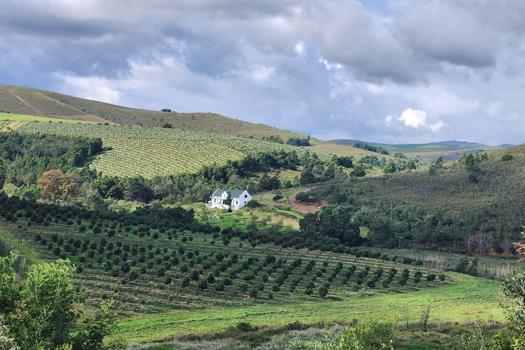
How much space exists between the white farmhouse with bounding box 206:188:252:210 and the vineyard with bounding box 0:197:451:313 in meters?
42.0

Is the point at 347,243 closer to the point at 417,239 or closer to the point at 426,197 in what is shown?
the point at 417,239

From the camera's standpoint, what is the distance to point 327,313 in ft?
184

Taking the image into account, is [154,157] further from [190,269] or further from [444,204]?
[190,269]

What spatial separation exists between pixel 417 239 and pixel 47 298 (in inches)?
3567

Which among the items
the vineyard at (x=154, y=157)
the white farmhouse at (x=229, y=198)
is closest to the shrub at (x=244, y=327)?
the white farmhouse at (x=229, y=198)

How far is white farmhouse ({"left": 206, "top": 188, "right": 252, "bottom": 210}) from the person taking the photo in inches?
5556

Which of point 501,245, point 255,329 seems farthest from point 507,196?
point 255,329

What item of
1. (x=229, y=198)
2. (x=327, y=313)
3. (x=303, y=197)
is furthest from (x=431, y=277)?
(x=229, y=198)

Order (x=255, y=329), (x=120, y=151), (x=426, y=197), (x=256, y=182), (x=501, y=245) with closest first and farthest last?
(x=255, y=329) → (x=501, y=245) → (x=426, y=197) → (x=256, y=182) → (x=120, y=151)

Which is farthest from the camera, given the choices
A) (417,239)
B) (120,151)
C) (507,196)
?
(120,151)

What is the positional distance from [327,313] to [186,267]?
64.4 ft

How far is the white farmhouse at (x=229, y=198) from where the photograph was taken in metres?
141

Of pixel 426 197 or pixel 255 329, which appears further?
pixel 426 197

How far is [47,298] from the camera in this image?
2975cm
